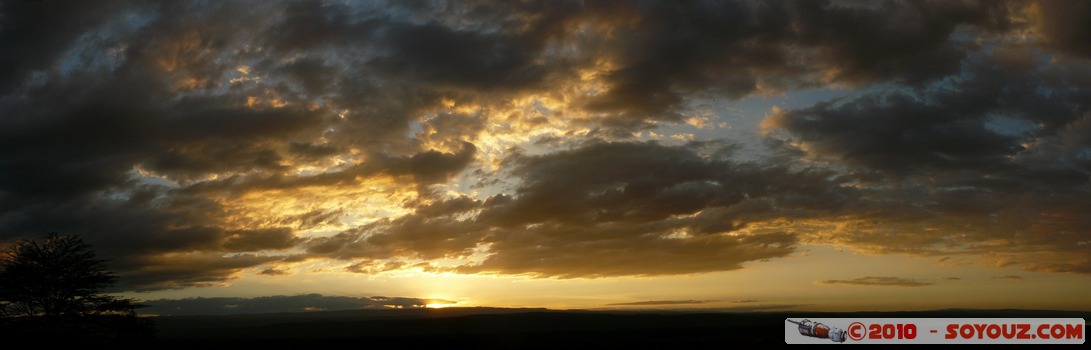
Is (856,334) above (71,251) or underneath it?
underneath

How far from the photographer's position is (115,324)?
220 feet

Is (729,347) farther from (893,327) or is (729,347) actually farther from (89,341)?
(89,341)

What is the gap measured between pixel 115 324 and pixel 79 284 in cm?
529

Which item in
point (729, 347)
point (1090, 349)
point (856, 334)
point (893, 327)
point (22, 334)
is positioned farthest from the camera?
point (729, 347)

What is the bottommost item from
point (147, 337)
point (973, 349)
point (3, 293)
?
point (973, 349)

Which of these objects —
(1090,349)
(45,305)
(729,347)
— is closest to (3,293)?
(45,305)

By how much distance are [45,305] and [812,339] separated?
73526 mm

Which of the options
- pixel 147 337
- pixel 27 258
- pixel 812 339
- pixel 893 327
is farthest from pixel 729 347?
pixel 27 258

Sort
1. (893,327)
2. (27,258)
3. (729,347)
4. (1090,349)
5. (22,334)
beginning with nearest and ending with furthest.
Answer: (893,327) → (22,334) → (27,258) → (1090,349) → (729,347)

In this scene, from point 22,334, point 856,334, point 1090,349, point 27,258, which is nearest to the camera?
point 856,334

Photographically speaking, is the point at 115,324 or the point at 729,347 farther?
the point at 729,347

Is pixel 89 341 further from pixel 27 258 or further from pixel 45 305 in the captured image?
pixel 27 258

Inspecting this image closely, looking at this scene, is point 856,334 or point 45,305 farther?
point 45,305

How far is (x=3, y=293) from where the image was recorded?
63.7 metres
